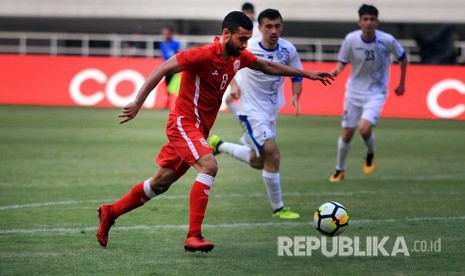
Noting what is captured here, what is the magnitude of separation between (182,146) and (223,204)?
3.41m

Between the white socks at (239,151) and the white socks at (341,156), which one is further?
the white socks at (341,156)

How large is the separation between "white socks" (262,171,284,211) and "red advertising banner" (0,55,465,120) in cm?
1602

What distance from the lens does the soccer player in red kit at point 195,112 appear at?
358 inches

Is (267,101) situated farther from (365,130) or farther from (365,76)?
(365,76)

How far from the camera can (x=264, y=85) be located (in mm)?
12336

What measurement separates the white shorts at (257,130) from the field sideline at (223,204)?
781 mm

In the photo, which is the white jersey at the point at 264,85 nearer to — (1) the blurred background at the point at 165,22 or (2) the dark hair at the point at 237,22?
(2) the dark hair at the point at 237,22

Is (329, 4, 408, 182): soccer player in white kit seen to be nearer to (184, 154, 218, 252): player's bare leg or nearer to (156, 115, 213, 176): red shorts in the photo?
(156, 115, 213, 176): red shorts

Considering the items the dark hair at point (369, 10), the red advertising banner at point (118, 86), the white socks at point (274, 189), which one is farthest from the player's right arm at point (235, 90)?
the red advertising banner at point (118, 86)

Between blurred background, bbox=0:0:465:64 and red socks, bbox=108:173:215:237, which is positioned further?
blurred background, bbox=0:0:465:64

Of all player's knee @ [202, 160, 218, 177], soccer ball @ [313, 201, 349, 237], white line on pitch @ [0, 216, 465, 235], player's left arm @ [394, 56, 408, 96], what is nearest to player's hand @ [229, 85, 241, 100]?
white line on pitch @ [0, 216, 465, 235]

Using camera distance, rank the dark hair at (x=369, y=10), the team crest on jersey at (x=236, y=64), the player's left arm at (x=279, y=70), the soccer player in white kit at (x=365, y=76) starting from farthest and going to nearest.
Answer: the soccer player in white kit at (x=365, y=76) < the dark hair at (x=369, y=10) < the player's left arm at (x=279, y=70) < the team crest on jersey at (x=236, y=64)

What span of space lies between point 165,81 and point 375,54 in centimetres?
1466

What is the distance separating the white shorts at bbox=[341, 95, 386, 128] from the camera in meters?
15.5
